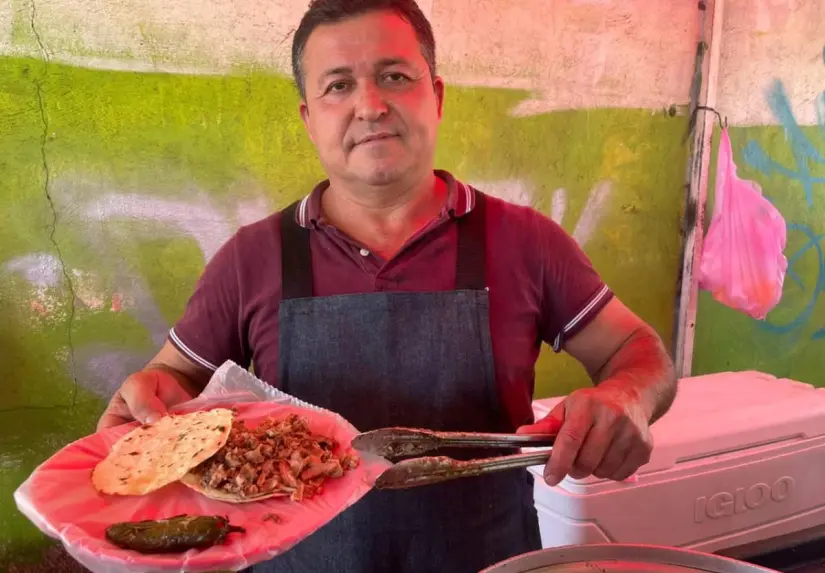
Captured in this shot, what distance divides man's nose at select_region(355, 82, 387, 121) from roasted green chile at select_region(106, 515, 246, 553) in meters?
0.82

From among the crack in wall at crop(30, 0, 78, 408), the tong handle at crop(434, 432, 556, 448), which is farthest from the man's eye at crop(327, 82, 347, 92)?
the crack in wall at crop(30, 0, 78, 408)

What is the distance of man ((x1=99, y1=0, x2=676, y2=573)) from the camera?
4.52 ft

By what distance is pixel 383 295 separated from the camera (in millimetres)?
1409

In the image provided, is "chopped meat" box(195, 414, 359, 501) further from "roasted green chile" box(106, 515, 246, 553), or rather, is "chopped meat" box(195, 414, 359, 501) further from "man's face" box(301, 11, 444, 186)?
"man's face" box(301, 11, 444, 186)

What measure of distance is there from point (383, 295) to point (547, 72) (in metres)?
1.66

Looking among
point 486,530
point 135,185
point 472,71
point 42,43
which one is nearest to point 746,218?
point 472,71

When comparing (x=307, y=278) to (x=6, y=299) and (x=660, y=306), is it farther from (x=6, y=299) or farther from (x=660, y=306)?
(x=660, y=306)

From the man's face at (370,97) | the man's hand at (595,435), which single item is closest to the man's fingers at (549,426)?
the man's hand at (595,435)

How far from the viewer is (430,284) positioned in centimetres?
145

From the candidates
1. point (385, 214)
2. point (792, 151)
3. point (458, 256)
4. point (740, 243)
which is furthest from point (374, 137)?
point (792, 151)

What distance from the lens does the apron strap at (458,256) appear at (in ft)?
4.74

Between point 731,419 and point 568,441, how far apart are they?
3.80 ft

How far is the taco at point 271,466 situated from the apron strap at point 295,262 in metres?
0.30

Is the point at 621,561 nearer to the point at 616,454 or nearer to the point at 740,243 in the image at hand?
the point at 616,454
